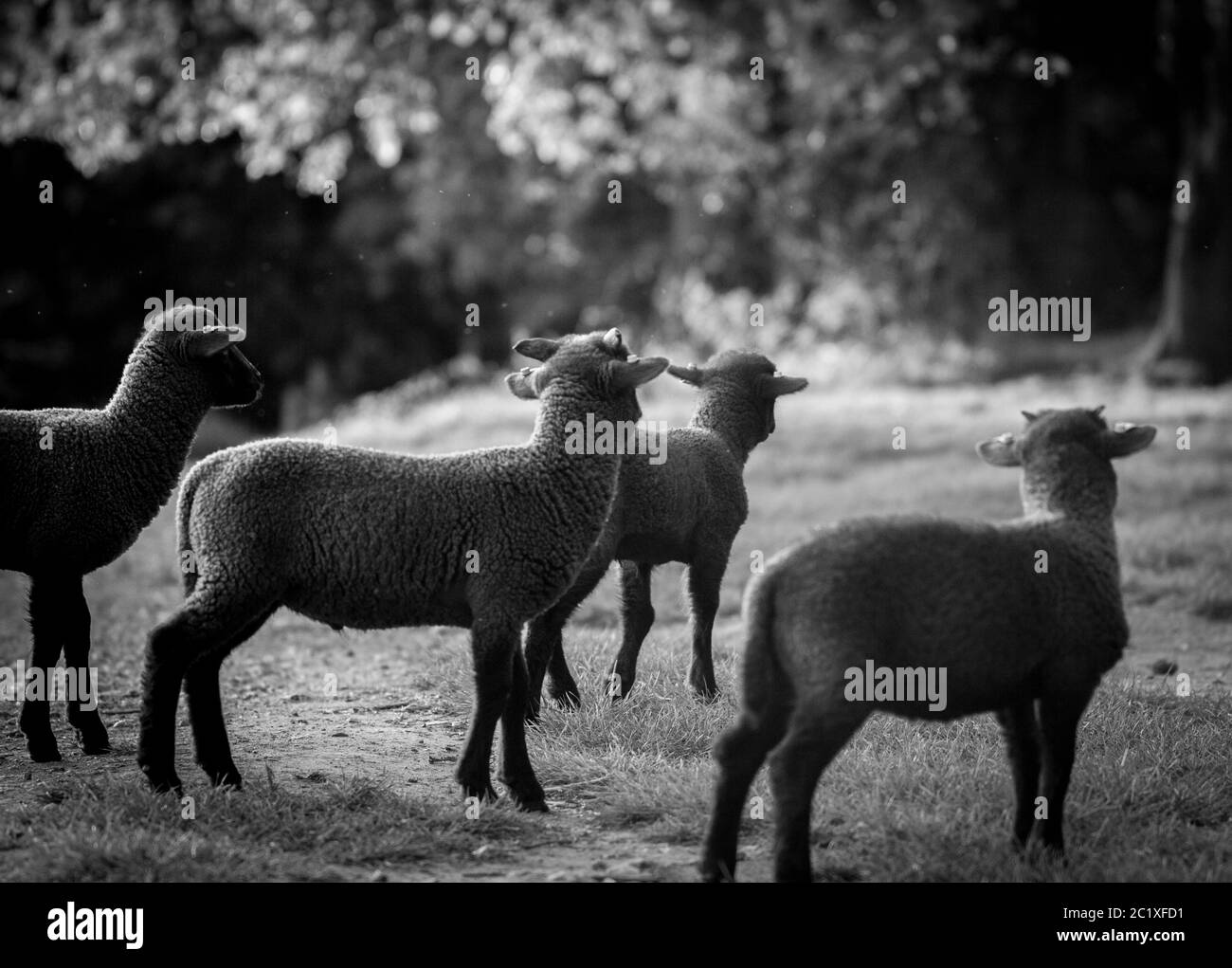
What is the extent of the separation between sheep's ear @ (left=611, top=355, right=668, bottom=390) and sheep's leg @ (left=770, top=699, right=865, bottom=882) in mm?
1822

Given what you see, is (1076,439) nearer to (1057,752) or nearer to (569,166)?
(1057,752)

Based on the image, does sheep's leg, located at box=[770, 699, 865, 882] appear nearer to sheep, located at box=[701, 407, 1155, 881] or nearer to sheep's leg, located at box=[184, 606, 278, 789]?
sheep, located at box=[701, 407, 1155, 881]

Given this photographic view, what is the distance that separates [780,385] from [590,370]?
1717mm

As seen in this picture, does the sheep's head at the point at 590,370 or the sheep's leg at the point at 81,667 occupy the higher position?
the sheep's head at the point at 590,370

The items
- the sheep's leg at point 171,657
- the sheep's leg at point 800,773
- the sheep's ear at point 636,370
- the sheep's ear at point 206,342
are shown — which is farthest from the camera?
the sheep's ear at point 206,342

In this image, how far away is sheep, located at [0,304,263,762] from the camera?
21.8 feet

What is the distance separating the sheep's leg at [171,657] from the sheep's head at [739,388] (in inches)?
120

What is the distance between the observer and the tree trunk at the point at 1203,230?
1995 cm

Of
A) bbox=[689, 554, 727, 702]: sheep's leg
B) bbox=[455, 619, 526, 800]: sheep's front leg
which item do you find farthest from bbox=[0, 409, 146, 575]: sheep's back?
bbox=[689, 554, 727, 702]: sheep's leg

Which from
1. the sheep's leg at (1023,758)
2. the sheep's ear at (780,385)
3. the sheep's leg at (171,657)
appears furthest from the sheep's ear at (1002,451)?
the sheep's leg at (171,657)

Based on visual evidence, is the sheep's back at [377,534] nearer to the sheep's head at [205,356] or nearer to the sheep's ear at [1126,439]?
the sheep's head at [205,356]

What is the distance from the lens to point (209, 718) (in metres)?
6.14
